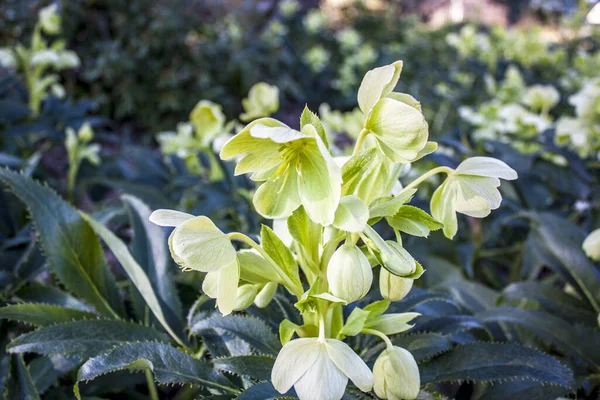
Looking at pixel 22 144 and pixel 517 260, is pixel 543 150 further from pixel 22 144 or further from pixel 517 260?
pixel 22 144

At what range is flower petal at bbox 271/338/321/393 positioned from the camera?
384mm

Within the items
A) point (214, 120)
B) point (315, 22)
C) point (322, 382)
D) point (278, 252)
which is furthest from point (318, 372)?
point (315, 22)

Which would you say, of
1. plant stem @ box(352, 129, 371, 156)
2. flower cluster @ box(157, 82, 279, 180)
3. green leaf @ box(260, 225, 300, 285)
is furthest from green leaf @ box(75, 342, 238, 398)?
flower cluster @ box(157, 82, 279, 180)

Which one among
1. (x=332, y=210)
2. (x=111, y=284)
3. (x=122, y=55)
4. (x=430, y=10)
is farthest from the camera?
(x=430, y=10)

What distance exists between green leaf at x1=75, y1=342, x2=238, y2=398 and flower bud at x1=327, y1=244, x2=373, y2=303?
6.7 inches

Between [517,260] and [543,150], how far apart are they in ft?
0.93

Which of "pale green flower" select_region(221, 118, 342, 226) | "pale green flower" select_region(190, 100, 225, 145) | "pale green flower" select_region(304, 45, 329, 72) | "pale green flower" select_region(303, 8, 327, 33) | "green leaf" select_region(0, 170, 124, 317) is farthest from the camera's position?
"pale green flower" select_region(303, 8, 327, 33)

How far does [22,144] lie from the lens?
4.54 ft

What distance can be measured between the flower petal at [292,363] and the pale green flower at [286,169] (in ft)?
0.31

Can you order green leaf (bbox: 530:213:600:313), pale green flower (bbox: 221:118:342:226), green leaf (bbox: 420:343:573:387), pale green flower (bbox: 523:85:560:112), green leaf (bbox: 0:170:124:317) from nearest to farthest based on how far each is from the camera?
pale green flower (bbox: 221:118:342:226)
green leaf (bbox: 420:343:573:387)
green leaf (bbox: 0:170:124:317)
green leaf (bbox: 530:213:600:313)
pale green flower (bbox: 523:85:560:112)

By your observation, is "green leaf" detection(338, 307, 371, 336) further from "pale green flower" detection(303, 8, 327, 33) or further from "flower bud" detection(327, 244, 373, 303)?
"pale green flower" detection(303, 8, 327, 33)

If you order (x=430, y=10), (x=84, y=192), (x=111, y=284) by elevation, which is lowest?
(x=430, y=10)

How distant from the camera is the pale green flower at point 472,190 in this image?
43 cm

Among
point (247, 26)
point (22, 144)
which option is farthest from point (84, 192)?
point (247, 26)
